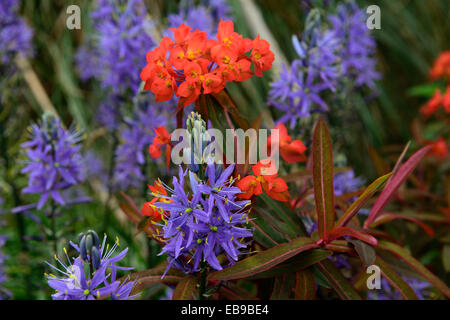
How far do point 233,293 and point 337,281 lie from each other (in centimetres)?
23

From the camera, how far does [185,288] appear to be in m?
0.85

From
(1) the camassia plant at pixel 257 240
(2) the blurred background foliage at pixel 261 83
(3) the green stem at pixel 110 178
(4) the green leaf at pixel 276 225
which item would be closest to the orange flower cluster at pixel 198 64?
(1) the camassia plant at pixel 257 240

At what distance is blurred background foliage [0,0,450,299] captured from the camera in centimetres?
202

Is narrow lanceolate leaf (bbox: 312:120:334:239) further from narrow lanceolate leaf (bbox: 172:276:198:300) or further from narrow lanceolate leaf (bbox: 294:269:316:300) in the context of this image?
narrow lanceolate leaf (bbox: 172:276:198:300)

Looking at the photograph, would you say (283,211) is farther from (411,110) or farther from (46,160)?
(411,110)

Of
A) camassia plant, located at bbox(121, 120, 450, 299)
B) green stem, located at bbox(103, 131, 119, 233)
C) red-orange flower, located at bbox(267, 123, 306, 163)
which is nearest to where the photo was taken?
camassia plant, located at bbox(121, 120, 450, 299)

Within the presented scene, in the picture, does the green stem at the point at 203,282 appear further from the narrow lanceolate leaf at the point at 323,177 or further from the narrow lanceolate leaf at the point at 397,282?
the narrow lanceolate leaf at the point at 397,282

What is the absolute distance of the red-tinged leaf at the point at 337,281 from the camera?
91 cm

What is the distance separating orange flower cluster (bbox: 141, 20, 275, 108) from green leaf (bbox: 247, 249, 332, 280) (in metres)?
0.39

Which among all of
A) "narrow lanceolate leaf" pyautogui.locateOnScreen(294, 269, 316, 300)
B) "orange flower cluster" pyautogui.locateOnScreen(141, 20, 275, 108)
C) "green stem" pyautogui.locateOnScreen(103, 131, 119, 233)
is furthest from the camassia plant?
Answer: "green stem" pyautogui.locateOnScreen(103, 131, 119, 233)

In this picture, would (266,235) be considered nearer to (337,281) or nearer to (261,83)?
(337,281)

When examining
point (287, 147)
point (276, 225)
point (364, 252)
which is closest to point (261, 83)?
point (287, 147)
